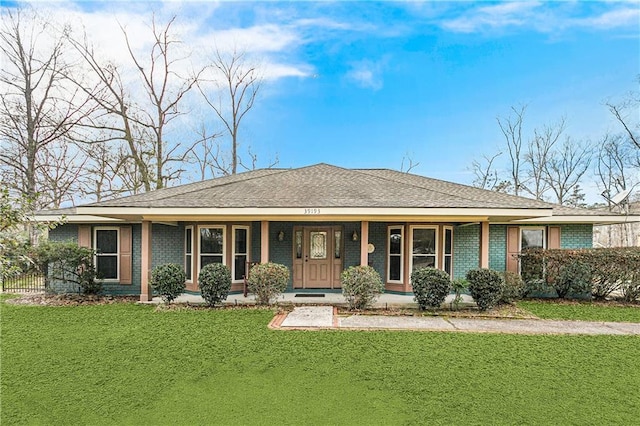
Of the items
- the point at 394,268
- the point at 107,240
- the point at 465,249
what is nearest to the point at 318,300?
the point at 394,268

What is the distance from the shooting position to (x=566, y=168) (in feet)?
83.4

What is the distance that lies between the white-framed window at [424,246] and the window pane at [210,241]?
5.49m

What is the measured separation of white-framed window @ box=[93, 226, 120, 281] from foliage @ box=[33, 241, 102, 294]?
0.43m

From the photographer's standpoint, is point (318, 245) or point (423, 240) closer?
point (423, 240)

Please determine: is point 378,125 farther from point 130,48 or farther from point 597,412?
point 597,412

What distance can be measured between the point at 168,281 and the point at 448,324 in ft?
21.0

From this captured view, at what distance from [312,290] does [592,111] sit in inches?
884

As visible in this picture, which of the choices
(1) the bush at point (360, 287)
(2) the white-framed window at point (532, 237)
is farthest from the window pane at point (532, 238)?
(1) the bush at point (360, 287)

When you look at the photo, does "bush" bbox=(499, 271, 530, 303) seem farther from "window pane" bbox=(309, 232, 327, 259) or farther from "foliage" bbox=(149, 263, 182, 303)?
"foliage" bbox=(149, 263, 182, 303)

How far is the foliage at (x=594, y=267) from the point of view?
361 inches

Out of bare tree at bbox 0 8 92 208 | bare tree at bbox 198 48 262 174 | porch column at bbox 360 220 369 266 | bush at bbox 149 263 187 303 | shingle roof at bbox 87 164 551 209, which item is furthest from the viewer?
bare tree at bbox 198 48 262 174

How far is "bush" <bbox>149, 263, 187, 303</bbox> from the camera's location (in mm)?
8266

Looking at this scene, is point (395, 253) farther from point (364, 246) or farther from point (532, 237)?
point (532, 237)

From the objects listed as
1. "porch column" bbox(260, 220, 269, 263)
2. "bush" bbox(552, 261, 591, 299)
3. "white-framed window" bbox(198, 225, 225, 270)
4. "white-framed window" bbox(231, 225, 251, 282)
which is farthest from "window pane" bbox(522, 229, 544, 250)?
"white-framed window" bbox(198, 225, 225, 270)
